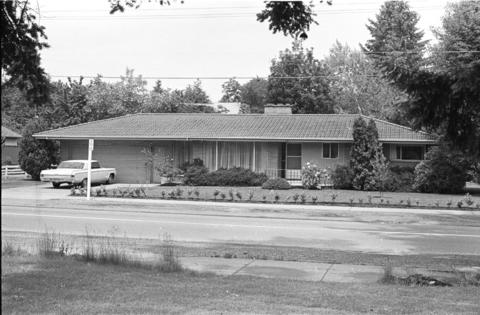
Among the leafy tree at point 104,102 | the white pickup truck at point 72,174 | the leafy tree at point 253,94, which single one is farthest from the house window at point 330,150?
the leafy tree at point 253,94

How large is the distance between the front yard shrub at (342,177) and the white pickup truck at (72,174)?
43.9 ft

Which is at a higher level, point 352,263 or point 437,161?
point 437,161

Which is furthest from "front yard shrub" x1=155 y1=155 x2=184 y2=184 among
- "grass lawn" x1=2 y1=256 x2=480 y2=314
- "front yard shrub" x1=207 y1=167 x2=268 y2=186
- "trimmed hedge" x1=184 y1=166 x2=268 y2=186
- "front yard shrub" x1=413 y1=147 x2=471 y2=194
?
"grass lawn" x1=2 y1=256 x2=480 y2=314

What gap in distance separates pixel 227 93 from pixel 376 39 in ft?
112

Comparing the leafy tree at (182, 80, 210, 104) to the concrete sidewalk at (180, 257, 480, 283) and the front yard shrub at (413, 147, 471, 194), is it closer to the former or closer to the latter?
the front yard shrub at (413, 147, 471, 194)

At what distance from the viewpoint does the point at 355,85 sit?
61.5 metres

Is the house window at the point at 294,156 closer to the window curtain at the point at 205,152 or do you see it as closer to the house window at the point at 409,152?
the window curtain at the point at 205,152

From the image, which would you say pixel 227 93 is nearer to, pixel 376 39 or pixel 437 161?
pixel 376 39

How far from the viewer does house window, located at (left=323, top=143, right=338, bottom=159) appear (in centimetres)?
3286

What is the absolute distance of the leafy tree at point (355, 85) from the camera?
180 feet

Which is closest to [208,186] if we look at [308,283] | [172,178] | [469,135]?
[172,178]

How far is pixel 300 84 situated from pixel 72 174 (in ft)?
105

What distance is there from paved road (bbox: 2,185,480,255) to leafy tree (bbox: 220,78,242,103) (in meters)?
69.6

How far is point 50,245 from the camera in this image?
33.2 ft
